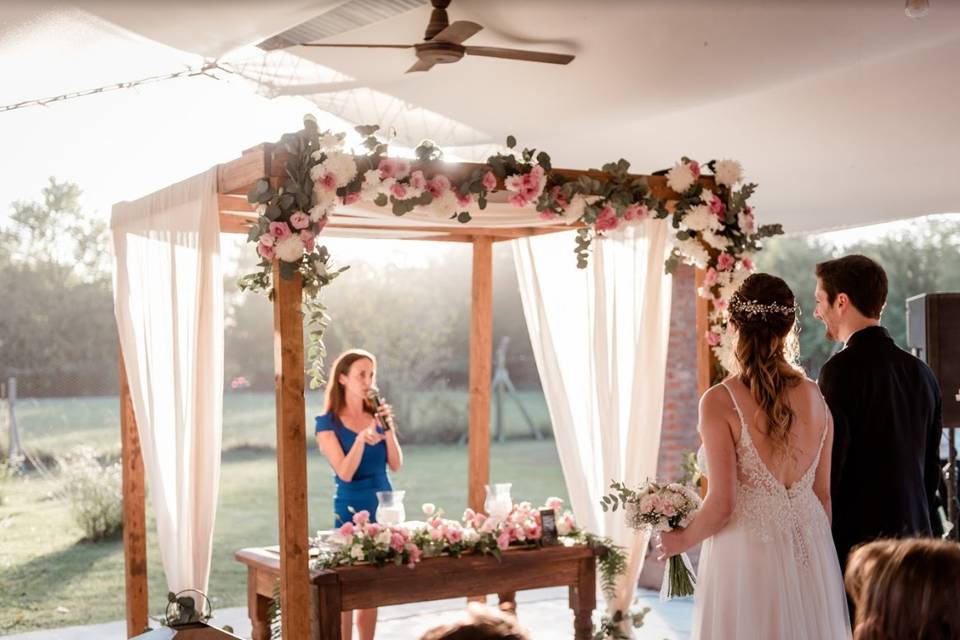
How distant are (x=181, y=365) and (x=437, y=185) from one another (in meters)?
1.20

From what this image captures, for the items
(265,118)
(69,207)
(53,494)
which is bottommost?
(53,494)

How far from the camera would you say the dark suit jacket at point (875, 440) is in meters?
3.51

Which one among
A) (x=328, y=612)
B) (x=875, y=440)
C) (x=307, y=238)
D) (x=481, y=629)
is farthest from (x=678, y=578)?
(x=481, y=629)

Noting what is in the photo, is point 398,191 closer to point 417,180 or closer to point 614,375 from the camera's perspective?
point 417,180

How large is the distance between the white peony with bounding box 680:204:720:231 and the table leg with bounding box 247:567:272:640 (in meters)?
2.31

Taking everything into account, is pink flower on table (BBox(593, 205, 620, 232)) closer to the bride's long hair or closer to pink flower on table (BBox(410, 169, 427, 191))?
pink flower on table (BBox(410, 169, 427, 191))

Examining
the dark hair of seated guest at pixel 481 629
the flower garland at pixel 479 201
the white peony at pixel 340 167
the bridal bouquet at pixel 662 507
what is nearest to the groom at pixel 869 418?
the bridal bouquet at pixel 662 507

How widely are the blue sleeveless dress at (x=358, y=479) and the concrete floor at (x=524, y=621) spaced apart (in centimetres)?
112

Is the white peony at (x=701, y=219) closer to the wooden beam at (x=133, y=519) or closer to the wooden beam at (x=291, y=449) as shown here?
the wooden beam at (x=291, y=449)

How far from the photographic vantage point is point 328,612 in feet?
14.8

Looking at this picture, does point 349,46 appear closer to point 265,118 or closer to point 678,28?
point 678,28

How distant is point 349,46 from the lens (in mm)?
4625

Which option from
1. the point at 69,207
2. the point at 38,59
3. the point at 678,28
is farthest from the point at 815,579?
the point at 69,207

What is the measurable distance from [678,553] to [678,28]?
2.07 m
